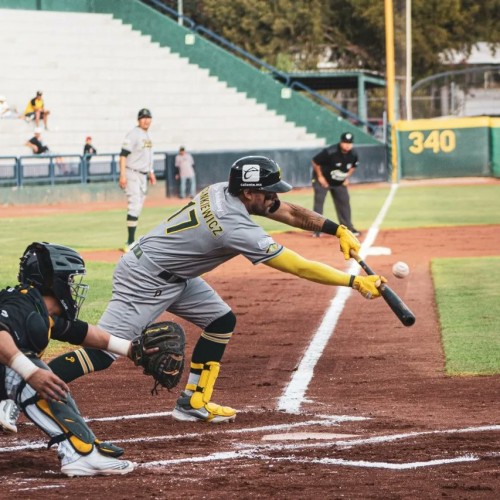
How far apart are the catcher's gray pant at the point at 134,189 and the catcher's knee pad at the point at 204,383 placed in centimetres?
1140

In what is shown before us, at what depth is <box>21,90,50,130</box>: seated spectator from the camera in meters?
35.3

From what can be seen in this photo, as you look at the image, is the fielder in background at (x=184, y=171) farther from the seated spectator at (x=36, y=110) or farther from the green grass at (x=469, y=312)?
the green grass at (x=469, y=312)

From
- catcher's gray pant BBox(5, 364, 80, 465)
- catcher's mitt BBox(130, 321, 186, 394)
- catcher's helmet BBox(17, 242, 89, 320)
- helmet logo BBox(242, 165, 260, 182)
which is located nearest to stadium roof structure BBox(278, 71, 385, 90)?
helmet logo BBox(242, 165, 260, 182)

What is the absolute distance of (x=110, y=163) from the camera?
3397cm

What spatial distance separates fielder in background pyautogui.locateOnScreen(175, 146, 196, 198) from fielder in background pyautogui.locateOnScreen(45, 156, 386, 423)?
2501 cm

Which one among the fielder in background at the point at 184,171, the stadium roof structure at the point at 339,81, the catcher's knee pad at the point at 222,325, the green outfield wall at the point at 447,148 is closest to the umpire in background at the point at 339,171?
the fielder in background at the point at 184,171

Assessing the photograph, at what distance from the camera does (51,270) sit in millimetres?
6176

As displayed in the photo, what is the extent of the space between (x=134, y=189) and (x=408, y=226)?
21.2 ft

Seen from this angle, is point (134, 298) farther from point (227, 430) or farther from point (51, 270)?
point (51, 270)

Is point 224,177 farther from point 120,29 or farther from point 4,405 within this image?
point 4,405

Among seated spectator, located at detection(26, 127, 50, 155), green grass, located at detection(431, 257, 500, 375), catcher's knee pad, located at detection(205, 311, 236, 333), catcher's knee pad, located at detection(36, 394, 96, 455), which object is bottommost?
green grass, located at detection(431, 257, 500, 375)

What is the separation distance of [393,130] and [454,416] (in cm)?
3183

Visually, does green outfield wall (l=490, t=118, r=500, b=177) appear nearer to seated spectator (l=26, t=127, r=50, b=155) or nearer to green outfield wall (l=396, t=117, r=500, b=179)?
green outfield wall (l=396, t=117, r=500, b=179)

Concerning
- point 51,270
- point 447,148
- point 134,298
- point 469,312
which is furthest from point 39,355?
point 447,148
